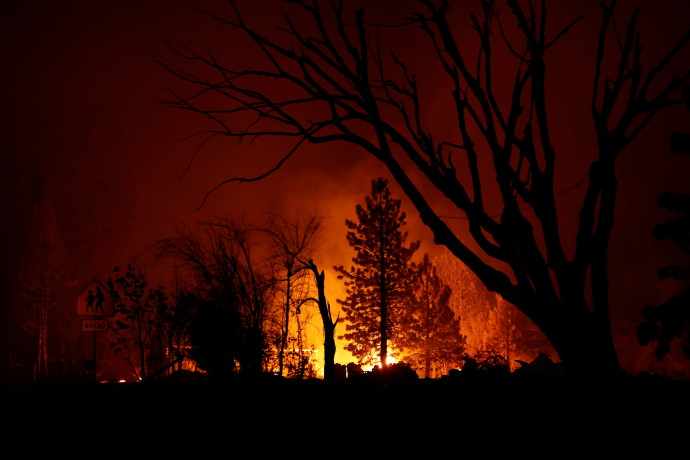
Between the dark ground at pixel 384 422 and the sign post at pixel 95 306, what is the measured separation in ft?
15.9

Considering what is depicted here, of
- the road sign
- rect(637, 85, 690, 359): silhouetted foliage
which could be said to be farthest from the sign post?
rect(637, 85, 690, 359): silhouetted foliage

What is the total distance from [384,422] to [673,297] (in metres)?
2.93

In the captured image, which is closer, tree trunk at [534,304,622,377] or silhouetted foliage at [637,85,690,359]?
silhouetted foliage at [637,85,690,359]

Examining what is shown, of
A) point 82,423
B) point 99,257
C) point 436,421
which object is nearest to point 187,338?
point 82,423

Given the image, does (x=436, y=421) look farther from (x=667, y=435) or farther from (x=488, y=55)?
(x=488, y=55)

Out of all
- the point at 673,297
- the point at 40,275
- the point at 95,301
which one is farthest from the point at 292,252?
the point at 40,275

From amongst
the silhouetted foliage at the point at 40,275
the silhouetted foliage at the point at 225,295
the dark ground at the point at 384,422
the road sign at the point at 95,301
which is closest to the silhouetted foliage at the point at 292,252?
the silhouetted foliage at the point at 225,295

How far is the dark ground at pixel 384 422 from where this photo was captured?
15.3 ft

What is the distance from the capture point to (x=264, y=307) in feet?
44.0

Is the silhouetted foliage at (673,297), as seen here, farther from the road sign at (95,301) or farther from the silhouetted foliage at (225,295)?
the road sign at (95,301)

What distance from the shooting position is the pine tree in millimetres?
34094

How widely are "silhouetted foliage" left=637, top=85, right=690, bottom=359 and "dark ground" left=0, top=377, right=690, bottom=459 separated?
7.03ft

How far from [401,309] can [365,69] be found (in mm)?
31766

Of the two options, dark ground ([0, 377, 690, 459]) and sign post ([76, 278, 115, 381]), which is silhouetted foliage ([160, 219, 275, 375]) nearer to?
sign post ([76, 278, 115, 381])
